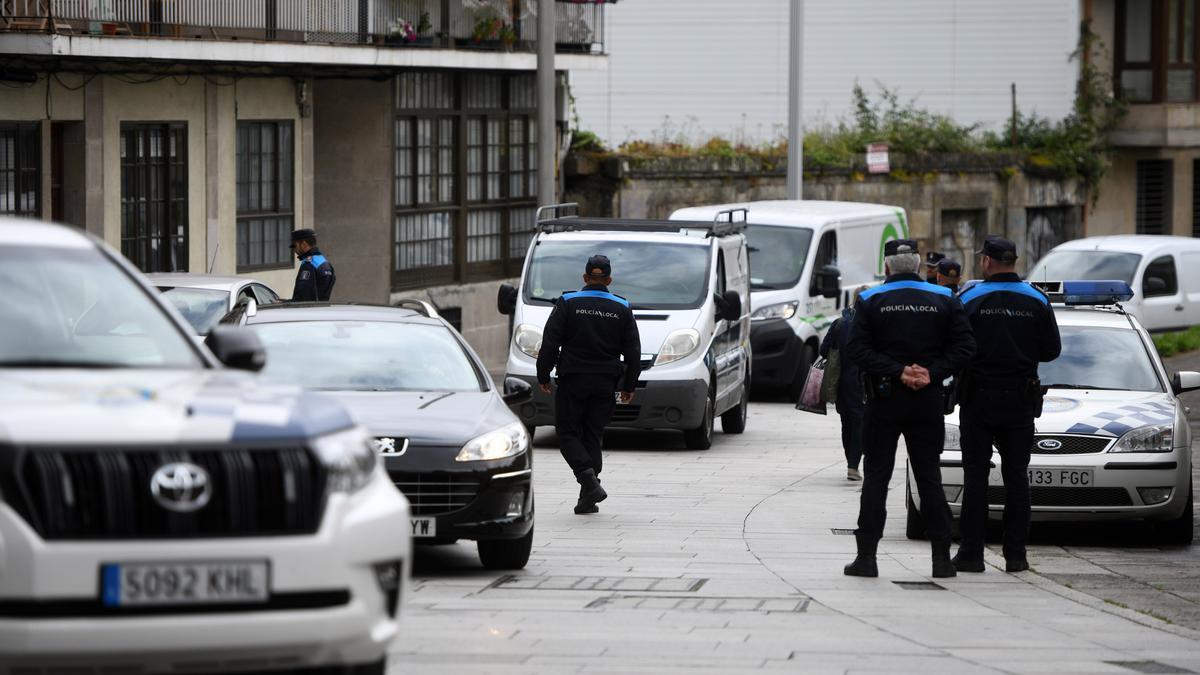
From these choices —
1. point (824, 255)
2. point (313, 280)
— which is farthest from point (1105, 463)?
point (824, 255)

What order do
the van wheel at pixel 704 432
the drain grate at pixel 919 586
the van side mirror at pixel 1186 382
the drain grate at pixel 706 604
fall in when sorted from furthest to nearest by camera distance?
the van wheel at pixel 704 432 < the van side mirror at pixel 1186 382 < the drain grate at pixel 919 586 < the drain grate at pixel 706 604

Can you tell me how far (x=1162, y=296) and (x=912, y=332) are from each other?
788 inches

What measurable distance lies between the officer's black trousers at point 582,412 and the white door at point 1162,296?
55.9ft

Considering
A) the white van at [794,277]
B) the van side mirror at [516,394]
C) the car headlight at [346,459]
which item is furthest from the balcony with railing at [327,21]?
the car headlight at [346,459]

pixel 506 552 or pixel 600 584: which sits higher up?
pixel 506 552

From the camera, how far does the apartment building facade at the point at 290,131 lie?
20891 mm

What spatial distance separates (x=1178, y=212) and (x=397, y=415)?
112 ft

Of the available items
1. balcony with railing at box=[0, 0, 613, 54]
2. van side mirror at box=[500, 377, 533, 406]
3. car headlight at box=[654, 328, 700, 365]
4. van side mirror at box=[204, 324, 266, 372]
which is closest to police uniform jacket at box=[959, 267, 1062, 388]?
van side mirror at box=[500, 377, 533, 406]

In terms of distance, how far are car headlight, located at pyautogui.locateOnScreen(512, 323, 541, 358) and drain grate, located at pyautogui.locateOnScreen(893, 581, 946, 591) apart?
7.87 meters

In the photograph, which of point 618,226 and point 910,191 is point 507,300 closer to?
point 618,226

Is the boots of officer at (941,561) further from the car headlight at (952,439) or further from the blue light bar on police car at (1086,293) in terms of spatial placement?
the blue light bar on police car at (1086,293)

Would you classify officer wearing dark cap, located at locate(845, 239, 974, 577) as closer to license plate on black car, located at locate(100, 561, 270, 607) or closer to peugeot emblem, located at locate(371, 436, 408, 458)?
peugeot emblem, located at locate(371, 436, 408, 458)

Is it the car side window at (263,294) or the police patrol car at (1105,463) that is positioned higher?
the car side window at (263,294)

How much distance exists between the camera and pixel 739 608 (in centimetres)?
942
